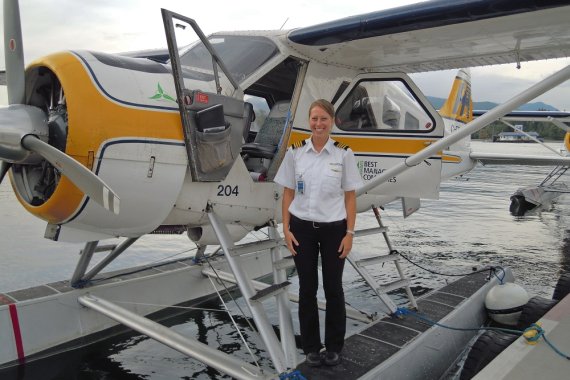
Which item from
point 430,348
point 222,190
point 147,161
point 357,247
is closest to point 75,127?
point 147,161

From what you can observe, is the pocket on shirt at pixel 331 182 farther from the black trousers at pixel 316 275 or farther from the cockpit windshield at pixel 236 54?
the cockpit windshield at pixel 236 54

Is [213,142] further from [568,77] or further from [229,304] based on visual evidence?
[229,304]

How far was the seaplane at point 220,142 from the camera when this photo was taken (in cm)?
301

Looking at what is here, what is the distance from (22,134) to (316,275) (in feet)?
6.51

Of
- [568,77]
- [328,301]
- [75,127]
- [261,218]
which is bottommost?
[328,301]

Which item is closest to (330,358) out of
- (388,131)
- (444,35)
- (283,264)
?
(283,264)

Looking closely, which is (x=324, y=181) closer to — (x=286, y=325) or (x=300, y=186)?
(x=300, y=186)

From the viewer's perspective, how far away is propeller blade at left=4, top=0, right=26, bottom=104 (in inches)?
120

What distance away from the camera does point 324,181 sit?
10.1 feet

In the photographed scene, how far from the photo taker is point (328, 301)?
3.29 m

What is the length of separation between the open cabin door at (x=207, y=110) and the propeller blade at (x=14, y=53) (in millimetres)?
911

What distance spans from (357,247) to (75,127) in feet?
22.3

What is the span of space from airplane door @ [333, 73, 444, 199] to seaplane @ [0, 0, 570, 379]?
14mm

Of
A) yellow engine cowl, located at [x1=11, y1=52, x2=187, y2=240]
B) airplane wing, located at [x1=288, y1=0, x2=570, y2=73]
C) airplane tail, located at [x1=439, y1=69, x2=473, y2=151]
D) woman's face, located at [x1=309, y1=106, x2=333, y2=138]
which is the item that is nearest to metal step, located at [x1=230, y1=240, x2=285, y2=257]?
yellow engine cowl, located at [x1=11, y1=52, x2=187, y2=240]
